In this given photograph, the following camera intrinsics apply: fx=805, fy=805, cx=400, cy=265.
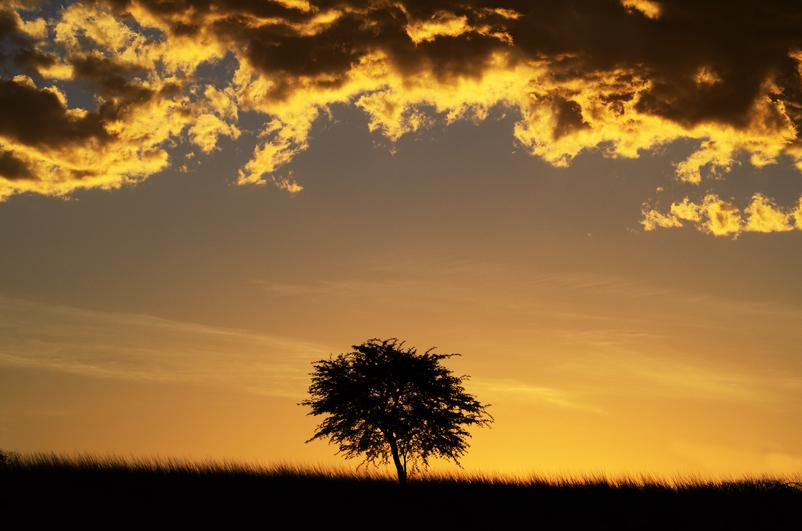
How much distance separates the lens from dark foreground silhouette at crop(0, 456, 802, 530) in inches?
932

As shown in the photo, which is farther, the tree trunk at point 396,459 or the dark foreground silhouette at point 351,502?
the tree trunk at point 396,459

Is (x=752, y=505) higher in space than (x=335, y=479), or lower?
lower


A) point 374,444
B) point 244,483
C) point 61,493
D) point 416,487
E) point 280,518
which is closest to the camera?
point 280,518

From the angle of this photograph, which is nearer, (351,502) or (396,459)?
(351,502)

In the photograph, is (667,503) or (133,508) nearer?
(133,508)

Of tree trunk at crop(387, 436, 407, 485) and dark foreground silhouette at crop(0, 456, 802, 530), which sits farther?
tree trunk at crop(387, 436, 407, 485)

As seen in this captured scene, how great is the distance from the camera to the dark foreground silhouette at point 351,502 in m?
23.7

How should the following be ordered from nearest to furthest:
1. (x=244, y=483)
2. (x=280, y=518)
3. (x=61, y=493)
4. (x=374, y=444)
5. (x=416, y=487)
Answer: (x=280, y=518) → (x=61, y=493) → (x=244, y=483) → (x=416, y=487) → (x=374, y=444)

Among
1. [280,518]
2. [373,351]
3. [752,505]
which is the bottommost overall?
[752,505]

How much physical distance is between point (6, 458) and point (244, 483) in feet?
37.6

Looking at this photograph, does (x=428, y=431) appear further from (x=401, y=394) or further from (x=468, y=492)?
(x=468, y=492)

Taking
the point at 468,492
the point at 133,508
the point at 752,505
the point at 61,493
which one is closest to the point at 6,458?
the point at 61,493

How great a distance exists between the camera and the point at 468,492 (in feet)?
105

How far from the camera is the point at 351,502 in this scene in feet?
91.4
